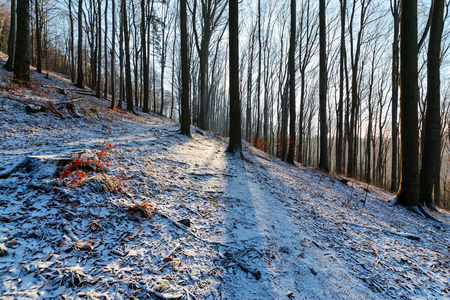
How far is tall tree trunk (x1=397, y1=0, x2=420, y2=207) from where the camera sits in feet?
17.5

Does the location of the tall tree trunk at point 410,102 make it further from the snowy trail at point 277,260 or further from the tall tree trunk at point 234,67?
the tall tree trunk at point 234,67

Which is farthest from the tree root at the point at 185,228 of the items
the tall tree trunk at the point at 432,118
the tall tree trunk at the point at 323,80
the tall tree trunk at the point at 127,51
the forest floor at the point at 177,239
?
the tall tree trunk at the point at 127,51

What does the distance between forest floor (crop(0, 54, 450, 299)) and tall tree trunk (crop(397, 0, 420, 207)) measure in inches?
53.6

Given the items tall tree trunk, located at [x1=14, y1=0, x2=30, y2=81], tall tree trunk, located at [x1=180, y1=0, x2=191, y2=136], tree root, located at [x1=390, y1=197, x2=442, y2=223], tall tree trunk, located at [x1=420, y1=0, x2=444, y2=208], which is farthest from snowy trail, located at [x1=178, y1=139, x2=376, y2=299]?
tall tree trunk, located at [x1=14, y1=0, x2=30, y2=81]

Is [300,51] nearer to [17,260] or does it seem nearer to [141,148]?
[141,148]

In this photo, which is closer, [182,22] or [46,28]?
[182,22]

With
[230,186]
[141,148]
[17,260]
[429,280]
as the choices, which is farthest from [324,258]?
[141,148]

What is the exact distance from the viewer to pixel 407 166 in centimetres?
539

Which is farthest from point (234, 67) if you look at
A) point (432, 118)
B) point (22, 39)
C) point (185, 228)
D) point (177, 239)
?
point (22, 39)

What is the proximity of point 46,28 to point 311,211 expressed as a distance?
30836 mm

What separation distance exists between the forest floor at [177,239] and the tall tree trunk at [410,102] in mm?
1362

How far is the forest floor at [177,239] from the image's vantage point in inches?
64.7

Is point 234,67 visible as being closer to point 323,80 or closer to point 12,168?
point 323,80

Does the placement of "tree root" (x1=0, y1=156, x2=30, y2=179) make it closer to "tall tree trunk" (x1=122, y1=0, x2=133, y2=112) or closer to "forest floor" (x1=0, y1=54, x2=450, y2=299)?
"forest floor" (x1=0, y1=54, x2=450, y2=299)
